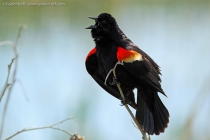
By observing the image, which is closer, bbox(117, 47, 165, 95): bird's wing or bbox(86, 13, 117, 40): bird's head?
bbox(117, 47, 165, 95): bird's wing

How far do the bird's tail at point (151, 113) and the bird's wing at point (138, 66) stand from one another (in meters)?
0.10

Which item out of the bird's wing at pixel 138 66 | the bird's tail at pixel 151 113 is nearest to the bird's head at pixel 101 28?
the bird's wing at pixel 138 66

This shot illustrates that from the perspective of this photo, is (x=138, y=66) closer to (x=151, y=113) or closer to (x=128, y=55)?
Answer: (x=128, y=55)

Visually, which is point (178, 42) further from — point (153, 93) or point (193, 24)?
point (153, 93)

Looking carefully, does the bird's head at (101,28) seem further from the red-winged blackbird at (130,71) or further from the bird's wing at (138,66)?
the bird's wing at (138,66)

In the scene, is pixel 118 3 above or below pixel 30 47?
above

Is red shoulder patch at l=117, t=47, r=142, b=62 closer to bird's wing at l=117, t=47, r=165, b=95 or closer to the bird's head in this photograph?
bird's wing at l=117, t=47, r=165, b=95

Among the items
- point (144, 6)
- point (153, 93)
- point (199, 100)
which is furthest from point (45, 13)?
point (199, 100)

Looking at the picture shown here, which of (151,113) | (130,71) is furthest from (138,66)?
(151,113)

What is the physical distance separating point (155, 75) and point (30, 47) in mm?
2070

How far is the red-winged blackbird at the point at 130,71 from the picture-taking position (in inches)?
128

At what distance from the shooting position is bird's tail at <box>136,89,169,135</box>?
321 cm

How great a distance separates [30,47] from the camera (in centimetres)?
509

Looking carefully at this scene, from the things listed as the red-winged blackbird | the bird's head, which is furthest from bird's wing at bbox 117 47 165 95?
the bird's head
